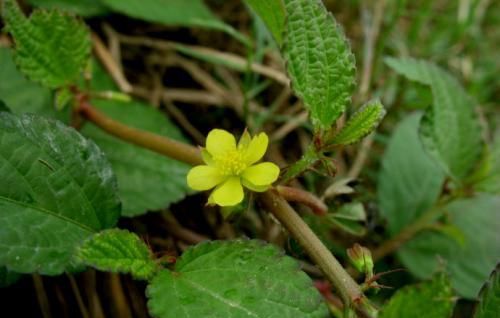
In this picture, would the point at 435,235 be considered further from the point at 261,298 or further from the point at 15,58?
the point at 15,58

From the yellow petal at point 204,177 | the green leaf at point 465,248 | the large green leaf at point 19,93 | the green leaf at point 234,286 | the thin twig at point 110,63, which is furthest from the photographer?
the thin twig at point 110,63

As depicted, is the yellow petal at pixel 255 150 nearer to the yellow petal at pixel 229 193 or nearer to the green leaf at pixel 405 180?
the yellow petal at pixel 229 193

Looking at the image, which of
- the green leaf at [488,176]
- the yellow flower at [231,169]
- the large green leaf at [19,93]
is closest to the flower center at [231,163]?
the yellow flower at [231,169]

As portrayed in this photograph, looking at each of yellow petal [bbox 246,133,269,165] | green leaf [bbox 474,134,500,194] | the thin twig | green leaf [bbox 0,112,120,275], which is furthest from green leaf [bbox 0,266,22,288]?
green leaf [bbox 474,134,500,194]

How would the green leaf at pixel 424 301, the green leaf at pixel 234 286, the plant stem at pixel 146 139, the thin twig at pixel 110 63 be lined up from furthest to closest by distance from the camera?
the thin twig at pixel 110 63 < the plant stem at pixel 146 139 < the green leaf at pixel 234 286 < the green leaf at pixel 424 301

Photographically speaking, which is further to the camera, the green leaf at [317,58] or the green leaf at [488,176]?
the green leaf at [488,176]

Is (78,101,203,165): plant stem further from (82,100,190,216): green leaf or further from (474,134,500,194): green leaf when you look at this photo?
(474,134,500,194): green leaf

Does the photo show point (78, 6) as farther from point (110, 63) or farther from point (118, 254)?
point (118, 254)
